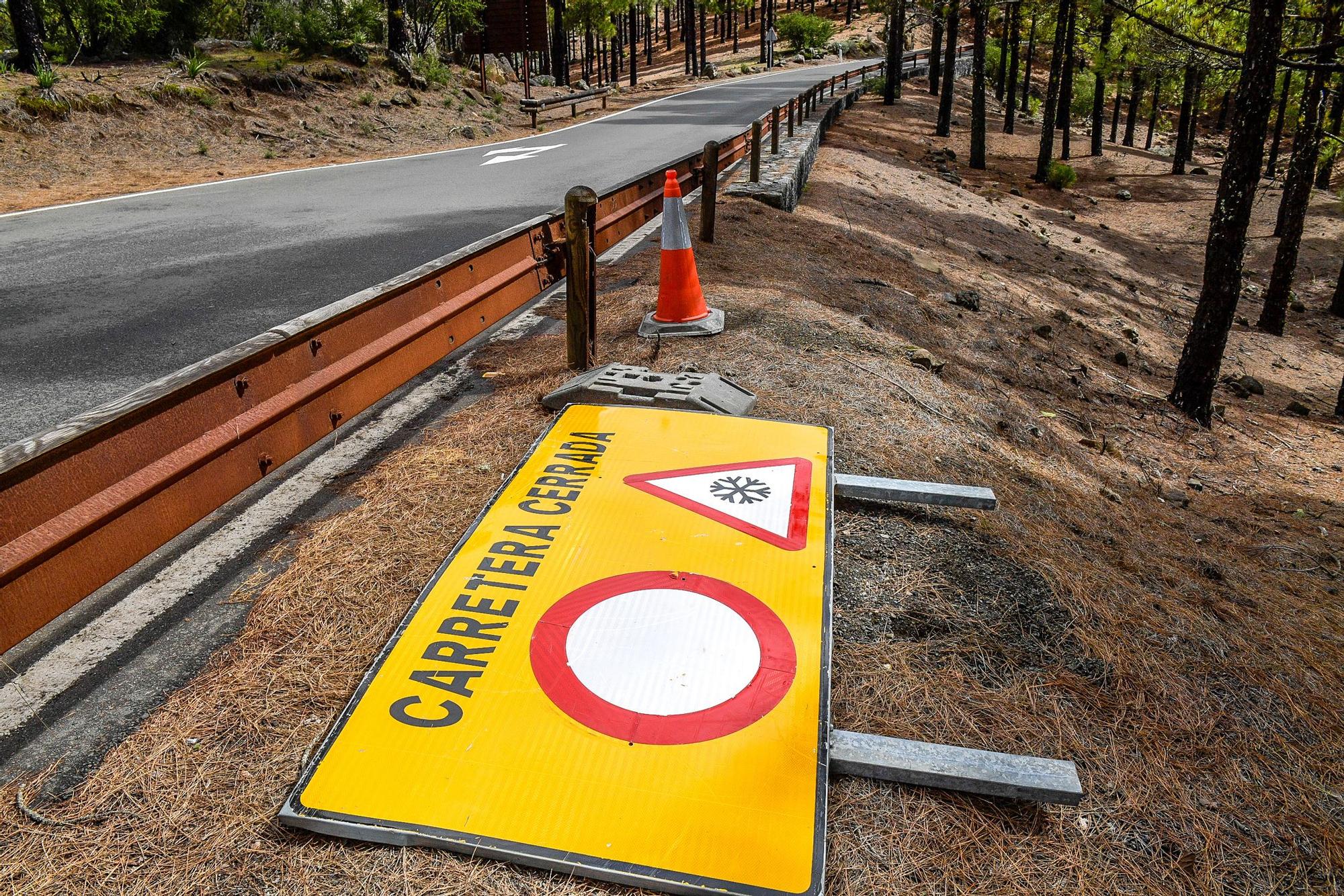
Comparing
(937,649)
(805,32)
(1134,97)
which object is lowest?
(937,649)

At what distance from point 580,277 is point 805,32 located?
6256 centimetres

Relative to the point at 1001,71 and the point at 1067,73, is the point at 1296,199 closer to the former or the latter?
the point at 1067,73

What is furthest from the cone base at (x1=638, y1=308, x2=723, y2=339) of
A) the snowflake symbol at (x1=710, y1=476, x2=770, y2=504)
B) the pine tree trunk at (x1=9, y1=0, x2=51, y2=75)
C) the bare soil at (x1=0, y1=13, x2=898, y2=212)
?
the pine tree trunk at (x1=9, y1=0, x2=51, y2=75)

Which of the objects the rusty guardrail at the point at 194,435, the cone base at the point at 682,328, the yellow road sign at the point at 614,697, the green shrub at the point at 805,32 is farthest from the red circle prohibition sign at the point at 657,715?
the green shrub at the point at 805,32

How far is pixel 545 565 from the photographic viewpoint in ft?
10.4

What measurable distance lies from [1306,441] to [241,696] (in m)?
12.0

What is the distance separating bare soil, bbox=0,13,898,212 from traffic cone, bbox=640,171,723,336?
28.5 ft

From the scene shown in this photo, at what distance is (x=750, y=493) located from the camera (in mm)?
3701

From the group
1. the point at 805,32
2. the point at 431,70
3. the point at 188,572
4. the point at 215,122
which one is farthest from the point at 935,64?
the point at 188,572

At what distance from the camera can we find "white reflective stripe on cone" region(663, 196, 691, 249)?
5.59m

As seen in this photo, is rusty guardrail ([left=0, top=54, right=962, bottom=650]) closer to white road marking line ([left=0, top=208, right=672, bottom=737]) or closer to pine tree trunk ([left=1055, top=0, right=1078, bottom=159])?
white road marking line ([left=0, top=208, right=672, bottom=737])

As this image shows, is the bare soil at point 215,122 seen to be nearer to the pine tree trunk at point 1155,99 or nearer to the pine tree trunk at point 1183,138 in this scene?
the pine tree trunk at point 1155,99

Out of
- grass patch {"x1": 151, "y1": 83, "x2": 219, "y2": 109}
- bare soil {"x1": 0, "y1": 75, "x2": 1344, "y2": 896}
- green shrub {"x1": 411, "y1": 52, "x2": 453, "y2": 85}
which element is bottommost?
bare soil {"x1": 0, "y1": 75, "x2": 1344, "y2": 896}

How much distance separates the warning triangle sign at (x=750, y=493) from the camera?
3453 millimetres
